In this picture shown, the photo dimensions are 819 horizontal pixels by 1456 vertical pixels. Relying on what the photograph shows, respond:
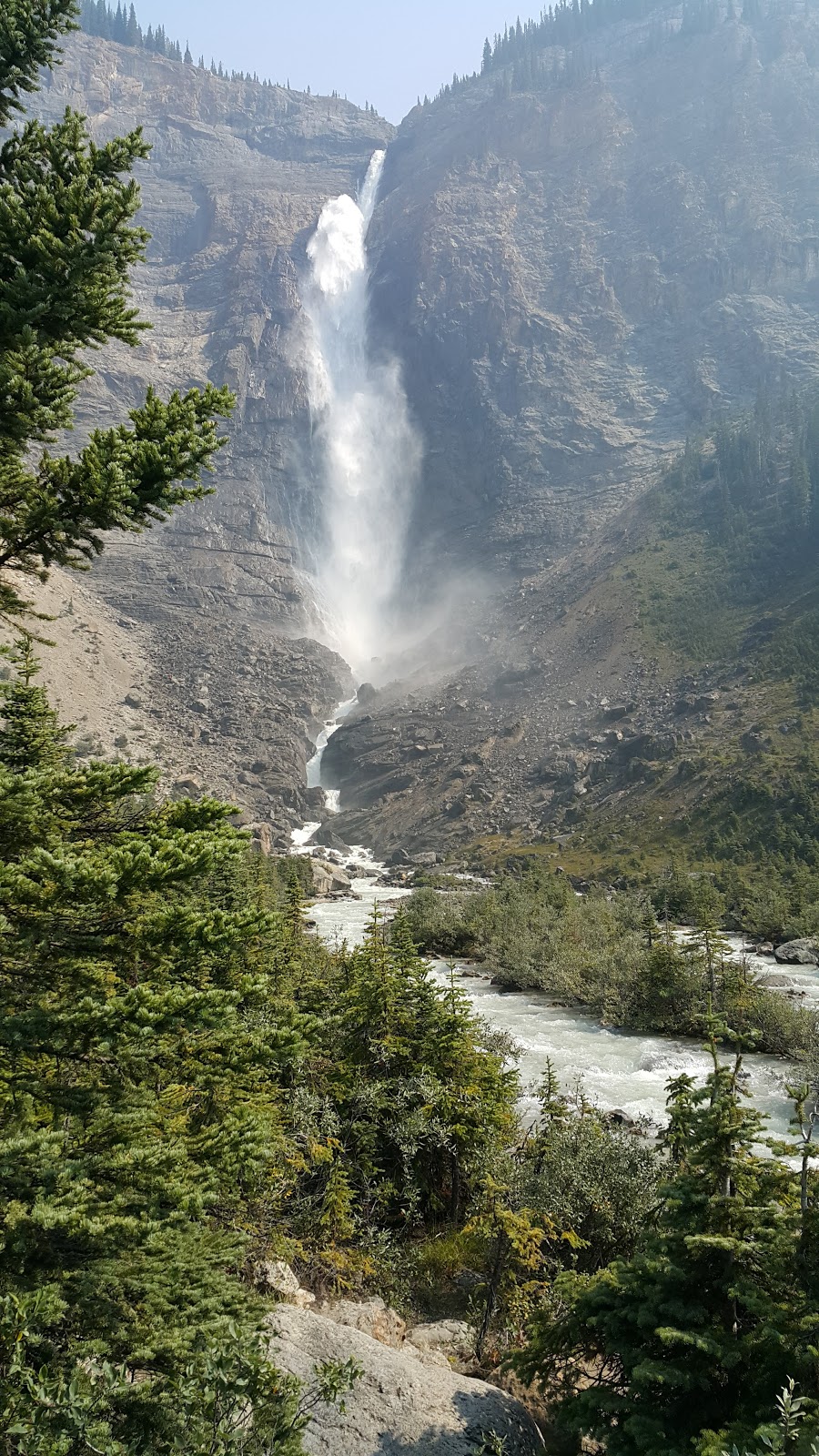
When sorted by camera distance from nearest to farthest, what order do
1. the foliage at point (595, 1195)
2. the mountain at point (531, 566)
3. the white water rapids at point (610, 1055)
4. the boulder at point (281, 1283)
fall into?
1. the boulder at point (281, 1283)
2. the foliage at point (595, 1195)
3. the white water rapids at point (610, 1055)
4. the mountain at point (531, 566)

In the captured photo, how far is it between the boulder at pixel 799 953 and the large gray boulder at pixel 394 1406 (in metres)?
37.4

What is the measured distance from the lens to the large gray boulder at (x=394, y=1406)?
643 cm

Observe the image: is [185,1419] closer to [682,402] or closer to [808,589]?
[808,589]

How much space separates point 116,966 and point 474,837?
301 ft

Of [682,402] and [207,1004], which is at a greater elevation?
[682,402]

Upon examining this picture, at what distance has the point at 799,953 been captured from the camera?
39.2 metres

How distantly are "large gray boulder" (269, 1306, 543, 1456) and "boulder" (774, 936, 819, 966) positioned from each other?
123ft

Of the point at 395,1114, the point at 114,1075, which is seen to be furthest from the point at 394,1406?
the point at 395,1114

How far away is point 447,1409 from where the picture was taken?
6.92m

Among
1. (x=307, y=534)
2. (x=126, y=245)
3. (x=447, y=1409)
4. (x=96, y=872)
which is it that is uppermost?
(x=307, y=534)

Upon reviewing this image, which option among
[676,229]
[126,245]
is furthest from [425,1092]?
[676,229]

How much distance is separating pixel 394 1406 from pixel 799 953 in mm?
38857

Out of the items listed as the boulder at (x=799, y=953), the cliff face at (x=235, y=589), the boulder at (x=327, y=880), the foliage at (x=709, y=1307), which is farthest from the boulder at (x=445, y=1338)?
the cliff face at (x=235, y=589)

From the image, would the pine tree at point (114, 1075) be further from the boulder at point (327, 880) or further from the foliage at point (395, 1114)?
the boulder at point (327, 880)
